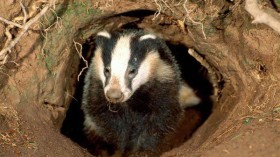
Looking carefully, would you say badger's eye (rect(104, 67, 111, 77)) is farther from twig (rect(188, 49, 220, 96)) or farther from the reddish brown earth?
twig (rect(188, 49, 220, 96))

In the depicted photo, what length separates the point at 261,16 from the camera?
3680 millimetres

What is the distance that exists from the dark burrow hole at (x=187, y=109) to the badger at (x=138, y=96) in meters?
0.77

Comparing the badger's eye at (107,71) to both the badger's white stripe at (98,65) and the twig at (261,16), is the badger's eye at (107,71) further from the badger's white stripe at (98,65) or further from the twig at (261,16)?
the twig at (261,16)

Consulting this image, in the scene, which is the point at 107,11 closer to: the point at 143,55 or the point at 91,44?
the point at 143,55

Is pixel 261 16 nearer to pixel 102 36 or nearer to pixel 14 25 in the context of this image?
pixel 102 36

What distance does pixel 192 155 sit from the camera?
3852mm

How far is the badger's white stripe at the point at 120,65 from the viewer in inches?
169

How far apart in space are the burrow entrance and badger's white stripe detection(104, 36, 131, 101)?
0.86 m

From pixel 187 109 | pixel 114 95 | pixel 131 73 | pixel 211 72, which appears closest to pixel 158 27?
pixel 211 72

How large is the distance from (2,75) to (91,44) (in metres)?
1.74

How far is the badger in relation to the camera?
471 centimetres

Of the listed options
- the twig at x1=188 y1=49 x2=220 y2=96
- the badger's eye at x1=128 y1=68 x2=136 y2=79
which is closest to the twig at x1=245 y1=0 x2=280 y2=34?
the badger's eye at x1=128 y1=68 x2=136 y2=79

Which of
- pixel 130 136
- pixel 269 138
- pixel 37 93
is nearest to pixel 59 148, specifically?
pixel 37 93

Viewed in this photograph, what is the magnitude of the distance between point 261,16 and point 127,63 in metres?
1.36
